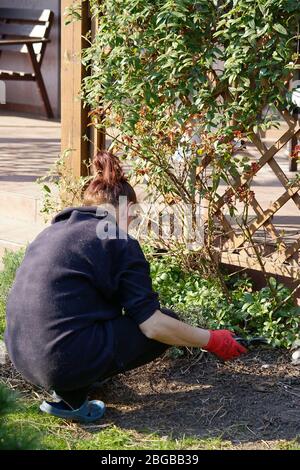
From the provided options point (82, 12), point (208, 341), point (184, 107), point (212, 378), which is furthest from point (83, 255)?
point (82, 12)

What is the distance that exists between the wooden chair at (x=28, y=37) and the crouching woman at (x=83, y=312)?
22.6 feet

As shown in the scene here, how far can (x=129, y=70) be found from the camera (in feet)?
16.3

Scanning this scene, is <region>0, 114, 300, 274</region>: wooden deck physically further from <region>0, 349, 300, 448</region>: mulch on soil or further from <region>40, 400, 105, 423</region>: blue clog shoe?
<region>40, 400, 105, 423</region>: blue clog shoe

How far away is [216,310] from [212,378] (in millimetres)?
475

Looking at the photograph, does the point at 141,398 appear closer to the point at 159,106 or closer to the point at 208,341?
the point at 208,341

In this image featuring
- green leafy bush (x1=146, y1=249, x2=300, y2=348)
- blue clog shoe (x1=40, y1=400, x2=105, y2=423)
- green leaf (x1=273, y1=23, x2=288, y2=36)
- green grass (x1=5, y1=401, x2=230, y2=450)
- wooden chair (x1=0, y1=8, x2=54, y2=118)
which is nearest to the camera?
green grass (x1=5, y1=401, x2=230, y2=450)

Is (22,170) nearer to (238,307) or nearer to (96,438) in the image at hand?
(238,307)

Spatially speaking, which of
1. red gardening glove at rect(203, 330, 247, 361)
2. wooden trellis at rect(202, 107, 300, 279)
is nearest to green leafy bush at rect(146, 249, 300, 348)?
wooden trellis at rect(202, 107, 300, 279)

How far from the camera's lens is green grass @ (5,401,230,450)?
12.4ft

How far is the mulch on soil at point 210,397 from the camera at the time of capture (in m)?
3.97

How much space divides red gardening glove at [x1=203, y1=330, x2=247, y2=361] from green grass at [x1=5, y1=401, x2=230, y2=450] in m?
0.49

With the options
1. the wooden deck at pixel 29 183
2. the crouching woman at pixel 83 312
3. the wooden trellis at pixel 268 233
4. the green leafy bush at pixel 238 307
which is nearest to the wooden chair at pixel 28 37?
the wooden deck at pixel 29 183

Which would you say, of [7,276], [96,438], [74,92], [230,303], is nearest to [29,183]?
[74,92]

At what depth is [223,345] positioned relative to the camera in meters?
4.22
